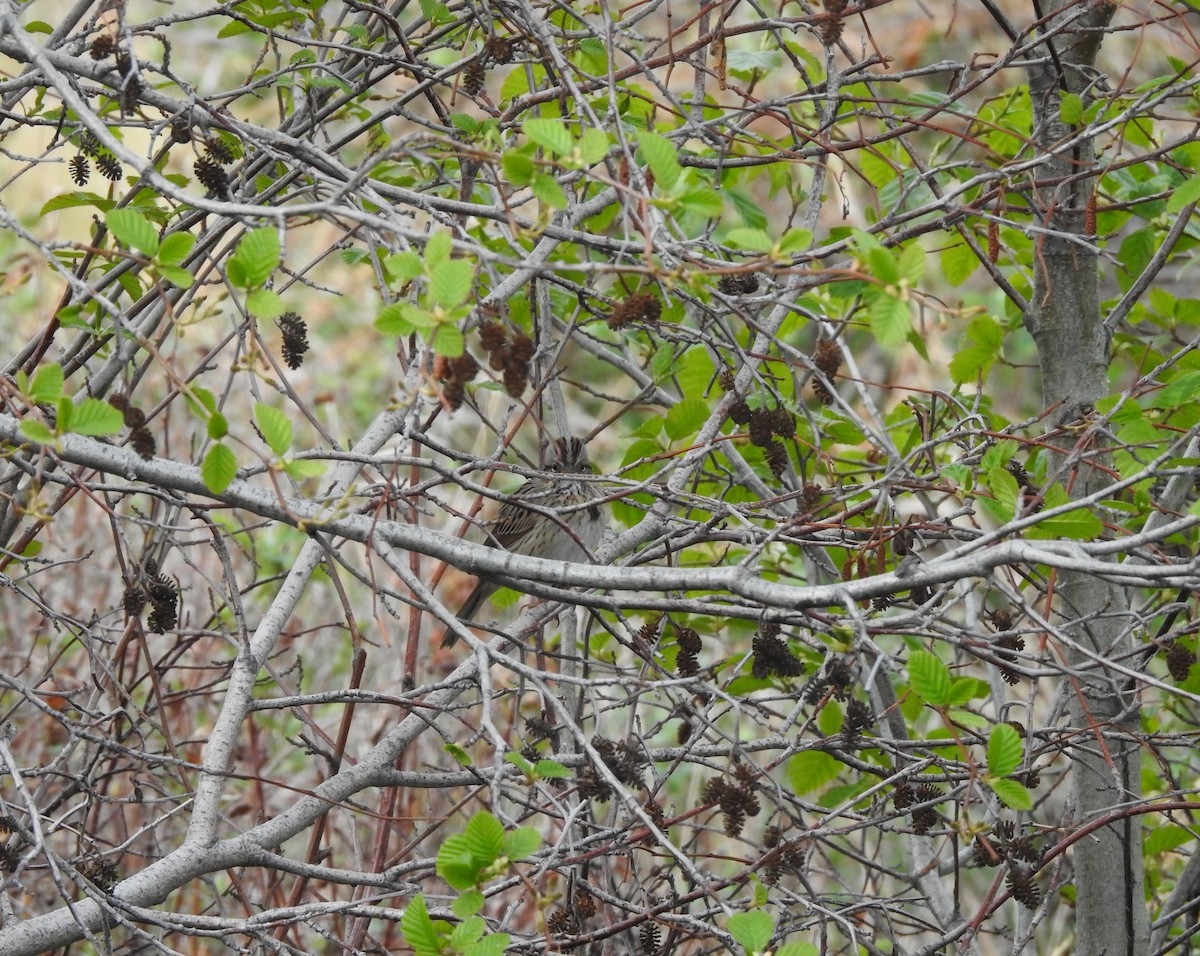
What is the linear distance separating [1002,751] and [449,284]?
1.06 metres

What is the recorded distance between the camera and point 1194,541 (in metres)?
2.96

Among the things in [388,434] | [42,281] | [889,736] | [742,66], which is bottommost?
[889,736]

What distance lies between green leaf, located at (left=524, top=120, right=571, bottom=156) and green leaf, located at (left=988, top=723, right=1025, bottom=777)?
41.6 inches

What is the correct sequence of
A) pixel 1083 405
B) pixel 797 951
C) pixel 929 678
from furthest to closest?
pixel 1083 405
pixel 929 678
pixel 797 951

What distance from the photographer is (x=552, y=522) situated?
395cm

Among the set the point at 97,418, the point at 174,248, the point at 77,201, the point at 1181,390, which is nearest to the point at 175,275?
the point at 174,248

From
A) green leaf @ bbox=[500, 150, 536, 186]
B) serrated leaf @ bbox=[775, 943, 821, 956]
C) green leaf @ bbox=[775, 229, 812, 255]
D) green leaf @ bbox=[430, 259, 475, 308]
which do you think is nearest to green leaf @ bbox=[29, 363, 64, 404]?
green leaf @ bbox=[430, 259, 475, 308]

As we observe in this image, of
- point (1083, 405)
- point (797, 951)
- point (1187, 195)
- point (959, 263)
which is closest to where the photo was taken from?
point (797, 951)

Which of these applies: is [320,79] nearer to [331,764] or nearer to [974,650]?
[331,764]

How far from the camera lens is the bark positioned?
2.94 metres

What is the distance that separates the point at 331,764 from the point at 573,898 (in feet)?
2.72

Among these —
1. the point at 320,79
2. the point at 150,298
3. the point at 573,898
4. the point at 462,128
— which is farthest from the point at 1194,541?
the point at 150,298

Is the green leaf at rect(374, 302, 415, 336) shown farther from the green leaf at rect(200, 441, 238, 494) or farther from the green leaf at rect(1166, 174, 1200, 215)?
the green leaf at rect(1166, 174, 1200, 215)

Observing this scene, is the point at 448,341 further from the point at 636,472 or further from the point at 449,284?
the point at 636,472
